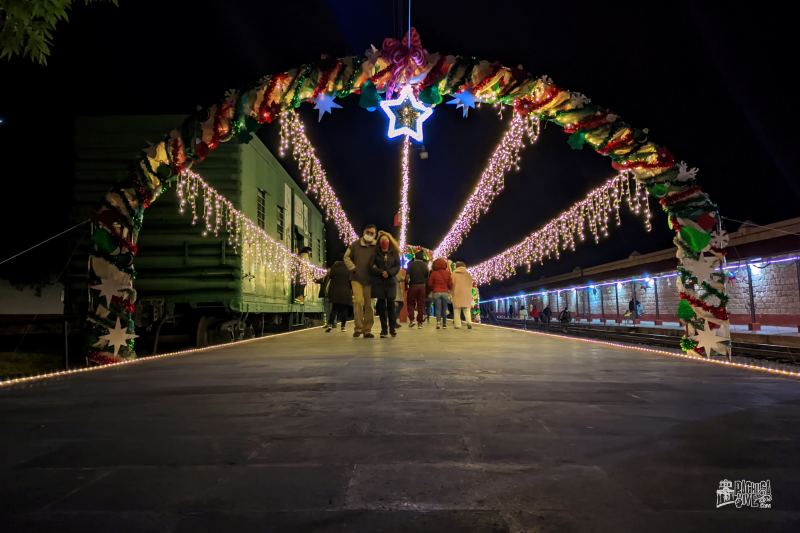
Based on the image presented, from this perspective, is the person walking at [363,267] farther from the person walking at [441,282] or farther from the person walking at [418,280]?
the person walking at [441,282]

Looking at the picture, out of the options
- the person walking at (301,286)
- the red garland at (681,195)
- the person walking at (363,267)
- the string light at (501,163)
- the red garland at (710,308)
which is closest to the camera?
the red garland at (710,308)

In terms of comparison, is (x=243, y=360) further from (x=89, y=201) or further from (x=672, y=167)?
(x=672, y=167)

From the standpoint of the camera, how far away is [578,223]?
712 inches

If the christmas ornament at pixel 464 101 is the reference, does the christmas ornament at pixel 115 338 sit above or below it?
below

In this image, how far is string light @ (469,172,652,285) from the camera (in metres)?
13.0

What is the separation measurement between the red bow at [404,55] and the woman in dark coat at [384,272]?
2.88 metres

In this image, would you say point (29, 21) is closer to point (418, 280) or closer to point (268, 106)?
point (268, 106)

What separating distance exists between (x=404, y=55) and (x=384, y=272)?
3616 millimetres

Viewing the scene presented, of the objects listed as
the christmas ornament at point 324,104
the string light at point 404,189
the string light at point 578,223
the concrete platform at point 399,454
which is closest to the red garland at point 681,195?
the string light at point 578,223

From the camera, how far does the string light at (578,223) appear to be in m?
13.0

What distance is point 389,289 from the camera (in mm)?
9547

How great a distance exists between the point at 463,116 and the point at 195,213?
16.7 feet

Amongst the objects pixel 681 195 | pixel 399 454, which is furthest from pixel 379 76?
pixel 399 454

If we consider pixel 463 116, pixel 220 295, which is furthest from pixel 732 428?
pixel 220 295
